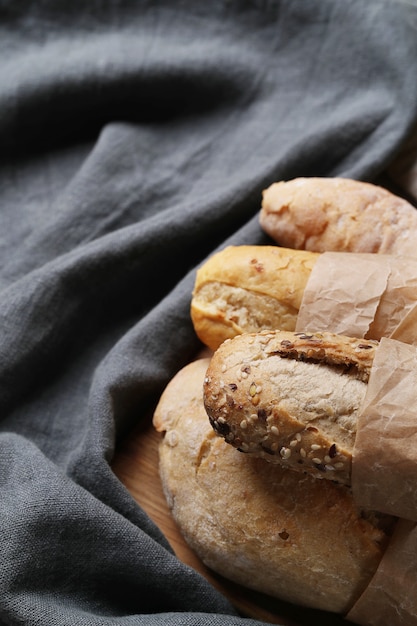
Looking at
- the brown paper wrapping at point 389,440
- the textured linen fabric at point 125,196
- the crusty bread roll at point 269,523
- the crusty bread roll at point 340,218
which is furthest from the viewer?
the crusty bread roll at point 340,218

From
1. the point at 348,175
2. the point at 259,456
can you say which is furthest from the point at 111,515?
the point at 348,175

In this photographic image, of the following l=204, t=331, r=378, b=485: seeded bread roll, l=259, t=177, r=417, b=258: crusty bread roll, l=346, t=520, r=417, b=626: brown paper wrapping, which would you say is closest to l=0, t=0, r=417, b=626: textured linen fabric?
l=259, t=177, r=417, b=258: crusty bread roll

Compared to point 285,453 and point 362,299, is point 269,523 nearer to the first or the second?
point 285,453

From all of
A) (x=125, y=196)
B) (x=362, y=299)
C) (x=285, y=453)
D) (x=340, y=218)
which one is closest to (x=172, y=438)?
(x=285, y=453)

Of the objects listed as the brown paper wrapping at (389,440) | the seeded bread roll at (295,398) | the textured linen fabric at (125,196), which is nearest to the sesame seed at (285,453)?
the seeded bread roll at (295,398)

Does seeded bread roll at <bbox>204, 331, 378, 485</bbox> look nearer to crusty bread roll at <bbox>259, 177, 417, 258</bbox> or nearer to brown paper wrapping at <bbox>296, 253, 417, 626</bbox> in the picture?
brown paper wrapping at <bbox>296, 253, 417, 626</bbox>

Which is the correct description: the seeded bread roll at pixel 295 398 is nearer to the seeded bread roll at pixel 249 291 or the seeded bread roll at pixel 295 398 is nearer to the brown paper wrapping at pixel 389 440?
the brown paper wrapping at pixel 389 440
